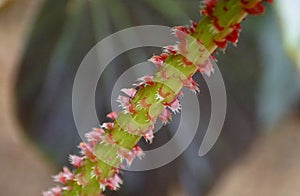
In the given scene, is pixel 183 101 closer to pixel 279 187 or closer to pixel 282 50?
pixel 282 50

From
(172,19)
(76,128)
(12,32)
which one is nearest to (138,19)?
(172,19)

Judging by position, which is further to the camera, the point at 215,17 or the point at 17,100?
the point at 17,100

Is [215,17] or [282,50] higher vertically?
[282,50]

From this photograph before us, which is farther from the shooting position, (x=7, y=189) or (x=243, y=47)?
(x=7, y=189)

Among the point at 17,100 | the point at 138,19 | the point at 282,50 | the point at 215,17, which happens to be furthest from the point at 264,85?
the point at 215,17

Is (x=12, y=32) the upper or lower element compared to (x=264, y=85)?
upper

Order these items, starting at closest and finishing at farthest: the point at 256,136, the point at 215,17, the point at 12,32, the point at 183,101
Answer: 1. the point at 215,17
2. the point at 183,101
3. the point at 256,136
4. the point at 12,32

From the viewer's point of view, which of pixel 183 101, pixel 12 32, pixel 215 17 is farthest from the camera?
pixel 12 32

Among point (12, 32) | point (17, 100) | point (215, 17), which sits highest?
point (12, 32)

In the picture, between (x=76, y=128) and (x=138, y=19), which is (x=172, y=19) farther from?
(x=76, y=128)
